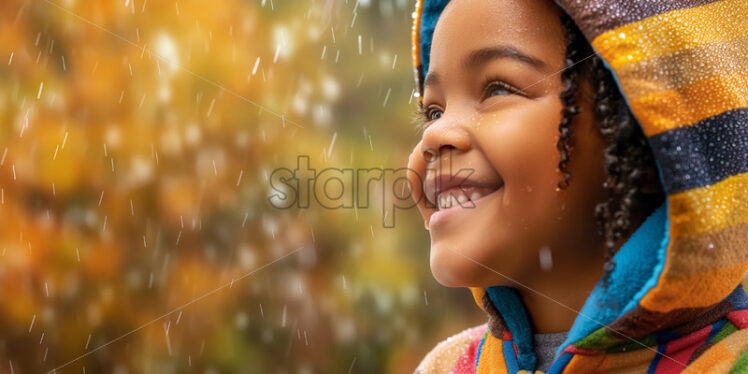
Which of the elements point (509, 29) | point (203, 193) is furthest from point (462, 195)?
point (203, 193)

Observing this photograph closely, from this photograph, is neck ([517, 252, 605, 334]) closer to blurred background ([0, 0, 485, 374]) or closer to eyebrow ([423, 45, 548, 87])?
eyebrow ([423, 45, 548, 87])

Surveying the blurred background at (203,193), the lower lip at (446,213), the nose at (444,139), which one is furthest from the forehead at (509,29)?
the blurred background at (203,193)

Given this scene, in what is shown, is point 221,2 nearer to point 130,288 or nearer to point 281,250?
point 281,250

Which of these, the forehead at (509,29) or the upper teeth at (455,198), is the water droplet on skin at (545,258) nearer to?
the upper teeth at (455,198)

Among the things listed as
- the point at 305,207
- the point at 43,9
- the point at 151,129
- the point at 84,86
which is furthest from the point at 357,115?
the point at 43,9

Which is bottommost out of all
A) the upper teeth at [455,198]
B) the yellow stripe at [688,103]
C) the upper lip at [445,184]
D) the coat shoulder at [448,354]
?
the coat shoulder at [448,354]

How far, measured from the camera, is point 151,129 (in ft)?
7.30

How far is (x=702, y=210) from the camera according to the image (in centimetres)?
86

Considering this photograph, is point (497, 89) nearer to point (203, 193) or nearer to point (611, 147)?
point (611, 147)

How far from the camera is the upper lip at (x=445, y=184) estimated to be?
37.9 inches

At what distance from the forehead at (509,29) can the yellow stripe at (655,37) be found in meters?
0.08

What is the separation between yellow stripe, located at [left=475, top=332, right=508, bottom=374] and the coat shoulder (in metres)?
0.07

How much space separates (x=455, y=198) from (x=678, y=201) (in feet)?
0.95

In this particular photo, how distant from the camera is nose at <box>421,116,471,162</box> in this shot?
3.17ft
